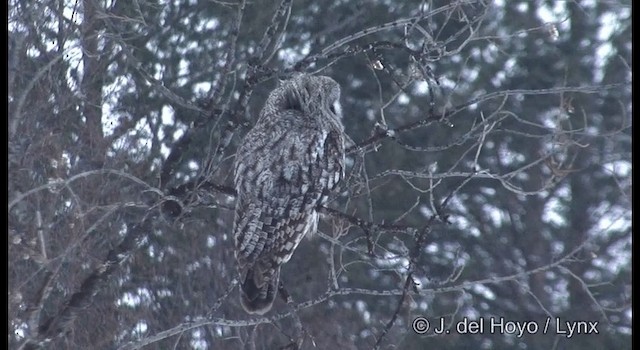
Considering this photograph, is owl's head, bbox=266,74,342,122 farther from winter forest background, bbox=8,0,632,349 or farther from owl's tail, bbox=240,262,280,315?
owl's tail, bbox=240,262,280,315

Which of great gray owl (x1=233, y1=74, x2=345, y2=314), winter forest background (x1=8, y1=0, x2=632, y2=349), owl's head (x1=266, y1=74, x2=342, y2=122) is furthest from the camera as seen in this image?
owl's head (x1=266, y1=74, x2=342, y2=122)

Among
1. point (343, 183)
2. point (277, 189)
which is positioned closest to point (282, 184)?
Result: point (277, 189)

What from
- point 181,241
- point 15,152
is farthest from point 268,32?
point 181,241

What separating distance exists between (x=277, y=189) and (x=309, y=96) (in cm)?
59

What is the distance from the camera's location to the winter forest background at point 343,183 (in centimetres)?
509

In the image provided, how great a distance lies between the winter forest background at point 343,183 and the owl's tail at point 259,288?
94 millimetres

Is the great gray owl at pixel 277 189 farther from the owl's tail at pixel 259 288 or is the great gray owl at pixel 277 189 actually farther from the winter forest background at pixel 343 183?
the winter forest background at pixel 343 183

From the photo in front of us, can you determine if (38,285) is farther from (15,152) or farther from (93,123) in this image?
(93,123)

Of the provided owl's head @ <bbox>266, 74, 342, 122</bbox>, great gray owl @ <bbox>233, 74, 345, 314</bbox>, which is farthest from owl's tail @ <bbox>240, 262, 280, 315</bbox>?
owl's head @ <bbox>266, 74, 342, 122</bbox>

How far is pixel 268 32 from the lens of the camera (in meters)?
5.30

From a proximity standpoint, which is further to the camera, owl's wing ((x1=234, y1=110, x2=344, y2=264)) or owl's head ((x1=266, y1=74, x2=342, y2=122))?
owl's head ((x1=266, y1=74, x2=342, y2=122))

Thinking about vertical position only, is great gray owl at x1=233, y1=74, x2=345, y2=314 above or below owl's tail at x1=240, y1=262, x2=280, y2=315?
above

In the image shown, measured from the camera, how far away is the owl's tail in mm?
5184

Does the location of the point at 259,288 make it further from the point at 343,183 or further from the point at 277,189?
the point at 343,183
